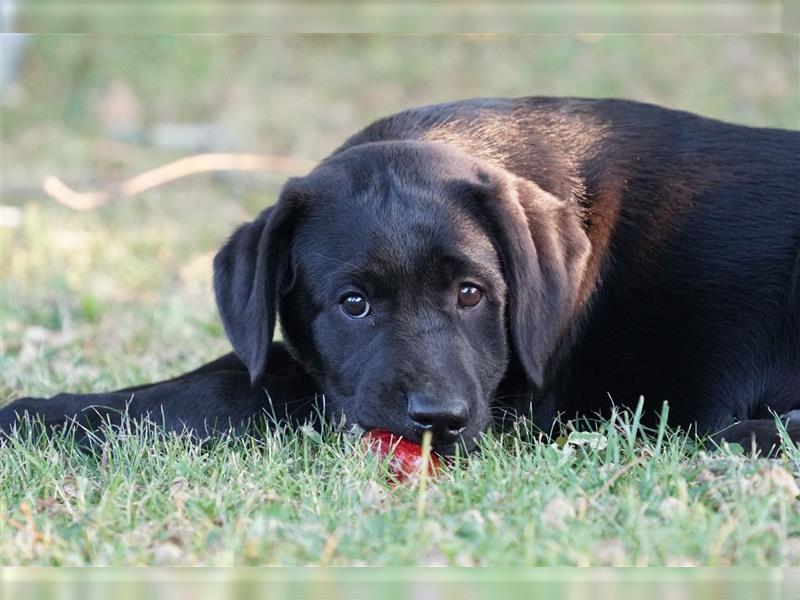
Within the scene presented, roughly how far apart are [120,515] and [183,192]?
5.77 meters

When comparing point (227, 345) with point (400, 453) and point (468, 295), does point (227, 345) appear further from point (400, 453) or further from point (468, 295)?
point (400, 453)

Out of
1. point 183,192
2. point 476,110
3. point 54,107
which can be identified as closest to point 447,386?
point 476,110

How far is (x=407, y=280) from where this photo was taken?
366 cm

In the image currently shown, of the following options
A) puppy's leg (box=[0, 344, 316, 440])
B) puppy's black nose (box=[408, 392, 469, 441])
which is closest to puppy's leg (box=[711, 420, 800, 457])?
puppy's black nose (box=[408, 392, 469, 441])

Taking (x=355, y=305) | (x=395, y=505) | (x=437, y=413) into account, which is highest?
(x=355, y=305)

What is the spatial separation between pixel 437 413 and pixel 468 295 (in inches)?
19.0

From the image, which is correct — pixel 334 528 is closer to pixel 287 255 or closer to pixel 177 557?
pixel 177 557

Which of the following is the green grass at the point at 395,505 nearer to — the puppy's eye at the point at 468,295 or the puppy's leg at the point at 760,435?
the puppy's leg at the point at 760,435

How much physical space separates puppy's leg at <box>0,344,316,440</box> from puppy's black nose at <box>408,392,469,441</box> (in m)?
0.67

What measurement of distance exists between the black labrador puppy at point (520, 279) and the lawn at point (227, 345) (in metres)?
0.20

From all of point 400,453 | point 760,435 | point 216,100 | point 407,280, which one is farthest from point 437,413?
point 216,100

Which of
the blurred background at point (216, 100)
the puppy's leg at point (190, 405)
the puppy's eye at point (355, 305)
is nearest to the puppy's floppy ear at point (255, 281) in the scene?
the puppy's leg at point (190, 405)

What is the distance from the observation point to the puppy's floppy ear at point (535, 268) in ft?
12.2

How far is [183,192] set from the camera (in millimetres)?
8781
